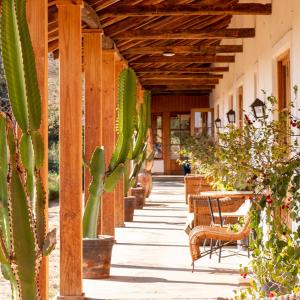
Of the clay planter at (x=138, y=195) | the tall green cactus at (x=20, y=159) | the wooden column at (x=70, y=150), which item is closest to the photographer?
the tall green cactus at (x=20, y=159)

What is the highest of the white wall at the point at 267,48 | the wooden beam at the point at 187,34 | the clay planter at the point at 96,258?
the wooden beam at the point at 187,34

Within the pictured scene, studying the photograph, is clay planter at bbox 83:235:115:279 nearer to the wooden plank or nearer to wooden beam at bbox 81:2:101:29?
wooden beam at bbox 81:2:101:29

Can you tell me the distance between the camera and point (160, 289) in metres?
6.43

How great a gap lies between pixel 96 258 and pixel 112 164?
90cm

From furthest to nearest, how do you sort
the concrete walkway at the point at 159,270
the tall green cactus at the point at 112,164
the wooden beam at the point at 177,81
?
1. the wooden beam at the point at 177,81
2. the tall green cactus at the point at 112,164
3. the concrete walkway at the point at 159,270

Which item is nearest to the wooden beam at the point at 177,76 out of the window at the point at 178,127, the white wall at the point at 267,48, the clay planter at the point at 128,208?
the white wall at the point at 267,48

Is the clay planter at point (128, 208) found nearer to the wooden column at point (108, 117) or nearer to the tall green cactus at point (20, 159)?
the wooden column at point (108, 117)

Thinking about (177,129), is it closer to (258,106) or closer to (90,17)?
(258,106)

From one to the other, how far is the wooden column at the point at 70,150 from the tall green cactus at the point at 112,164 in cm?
69

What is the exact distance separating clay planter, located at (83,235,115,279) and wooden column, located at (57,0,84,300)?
0.92 m

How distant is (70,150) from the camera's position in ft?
19.7

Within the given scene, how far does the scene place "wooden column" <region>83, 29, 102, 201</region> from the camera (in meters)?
7.45

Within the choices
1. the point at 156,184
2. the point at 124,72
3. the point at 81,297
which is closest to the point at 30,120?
the point at 81,297

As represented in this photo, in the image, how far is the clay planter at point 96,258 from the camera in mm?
6965
